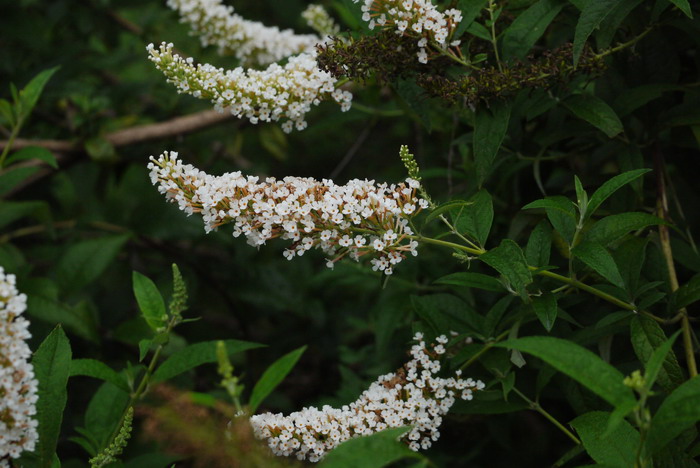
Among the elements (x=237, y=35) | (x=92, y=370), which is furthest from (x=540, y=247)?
(x=237, y=35)

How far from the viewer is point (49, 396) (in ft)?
5.83

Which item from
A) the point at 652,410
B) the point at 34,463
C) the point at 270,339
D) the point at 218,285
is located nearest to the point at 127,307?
the point at 218,285

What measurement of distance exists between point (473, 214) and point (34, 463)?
4.34 feet

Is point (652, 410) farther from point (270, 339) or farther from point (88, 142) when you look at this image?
point (88, 142)

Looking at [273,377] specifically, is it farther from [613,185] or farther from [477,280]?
[613,185]

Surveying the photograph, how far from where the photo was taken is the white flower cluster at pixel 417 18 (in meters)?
1.92

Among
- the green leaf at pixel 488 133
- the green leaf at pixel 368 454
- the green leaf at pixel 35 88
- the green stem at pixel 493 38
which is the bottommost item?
the green leaf at pixel 368 454

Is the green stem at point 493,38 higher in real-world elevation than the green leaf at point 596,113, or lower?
higher

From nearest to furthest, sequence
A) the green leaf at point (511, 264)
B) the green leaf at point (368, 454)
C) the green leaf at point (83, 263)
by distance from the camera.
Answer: the green leaf at point (368, 454) < the green leaf at point (511, 264) < the green leaf at point (83, 263)

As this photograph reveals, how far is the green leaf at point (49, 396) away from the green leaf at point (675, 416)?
1.37 meters

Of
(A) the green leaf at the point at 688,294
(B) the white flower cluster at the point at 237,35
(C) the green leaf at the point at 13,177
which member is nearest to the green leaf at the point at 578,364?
(A) the green leaf at the point at 688,294

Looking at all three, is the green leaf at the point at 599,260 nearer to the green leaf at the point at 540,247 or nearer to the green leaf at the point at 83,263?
the green leaf at the point at 540,247

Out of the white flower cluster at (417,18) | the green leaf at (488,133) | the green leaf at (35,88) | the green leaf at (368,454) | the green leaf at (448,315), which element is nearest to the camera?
the green leaf at (368,454)

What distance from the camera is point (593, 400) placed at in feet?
6.74
